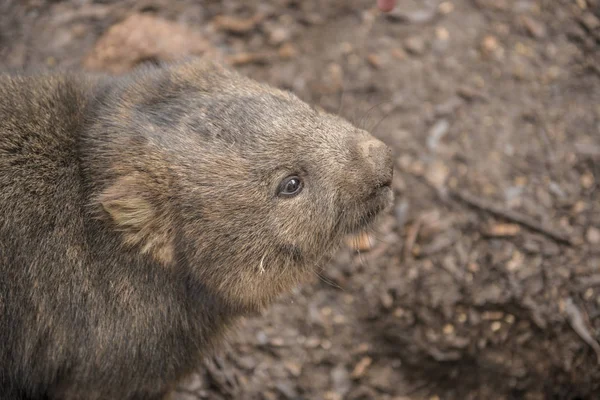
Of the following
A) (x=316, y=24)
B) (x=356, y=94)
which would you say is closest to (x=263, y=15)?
(x=316, y=24)

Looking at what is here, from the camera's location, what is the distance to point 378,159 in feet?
13.3

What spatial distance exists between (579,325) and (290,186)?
117 inches

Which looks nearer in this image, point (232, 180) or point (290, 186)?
point (232, 180)

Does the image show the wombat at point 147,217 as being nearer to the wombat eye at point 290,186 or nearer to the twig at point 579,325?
the wombat eye at point 290,186

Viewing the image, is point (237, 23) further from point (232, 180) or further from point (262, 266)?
point (262, 266)

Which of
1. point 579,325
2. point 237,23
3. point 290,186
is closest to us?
point 290,186

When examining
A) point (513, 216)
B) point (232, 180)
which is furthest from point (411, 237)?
point (232, 180)

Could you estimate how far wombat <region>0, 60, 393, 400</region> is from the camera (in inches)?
148

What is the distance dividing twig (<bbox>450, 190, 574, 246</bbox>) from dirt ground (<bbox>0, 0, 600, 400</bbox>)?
0.5 inches

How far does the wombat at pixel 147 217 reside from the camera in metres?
3.75

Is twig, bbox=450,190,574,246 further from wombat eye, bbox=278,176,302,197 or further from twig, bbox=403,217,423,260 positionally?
wombat eye, bbox=278,176,302,197

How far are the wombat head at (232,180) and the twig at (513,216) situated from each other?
189 centimetres

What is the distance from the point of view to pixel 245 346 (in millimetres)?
5488

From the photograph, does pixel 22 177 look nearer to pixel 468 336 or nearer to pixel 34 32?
pixel 34 32
